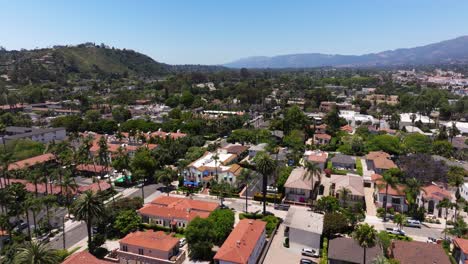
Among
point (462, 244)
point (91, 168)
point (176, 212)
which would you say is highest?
point (91, 168)

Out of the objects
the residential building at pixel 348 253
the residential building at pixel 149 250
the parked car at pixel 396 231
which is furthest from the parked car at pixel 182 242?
the parked car at pixel 396 231

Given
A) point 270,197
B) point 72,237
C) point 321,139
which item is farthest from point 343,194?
point 321,139

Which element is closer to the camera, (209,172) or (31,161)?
(209,172)

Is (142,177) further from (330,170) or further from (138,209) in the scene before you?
(330,170)

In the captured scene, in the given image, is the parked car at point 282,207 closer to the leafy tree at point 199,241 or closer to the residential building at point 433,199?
the leafy tree at point 199,241

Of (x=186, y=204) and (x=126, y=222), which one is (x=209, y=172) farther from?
(x=126, y=222)

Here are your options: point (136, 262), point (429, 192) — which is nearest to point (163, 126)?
point (136, 262)
